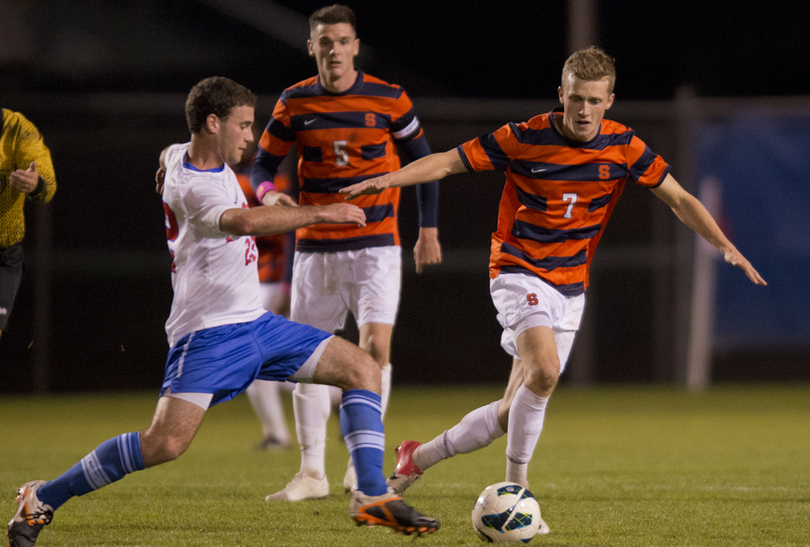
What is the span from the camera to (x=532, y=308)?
479cm

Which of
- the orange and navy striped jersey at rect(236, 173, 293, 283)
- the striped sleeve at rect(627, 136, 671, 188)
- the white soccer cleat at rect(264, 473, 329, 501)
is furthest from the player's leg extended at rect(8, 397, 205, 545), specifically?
the orange and navy striped jersey at rect(236, 173, 293, 283)

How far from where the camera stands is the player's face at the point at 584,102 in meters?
4.81

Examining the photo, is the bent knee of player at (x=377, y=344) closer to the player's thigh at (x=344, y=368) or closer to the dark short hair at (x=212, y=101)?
the player's thigh at (x=344, y=368)

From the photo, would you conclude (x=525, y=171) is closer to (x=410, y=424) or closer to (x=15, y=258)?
(x=15, y=258)

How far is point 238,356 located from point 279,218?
1.84 feet

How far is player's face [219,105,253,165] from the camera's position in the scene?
4.36 meters

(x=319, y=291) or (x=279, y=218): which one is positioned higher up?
(x=279, y=218)

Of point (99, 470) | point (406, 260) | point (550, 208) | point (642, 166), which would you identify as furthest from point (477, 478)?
point (406, 260)

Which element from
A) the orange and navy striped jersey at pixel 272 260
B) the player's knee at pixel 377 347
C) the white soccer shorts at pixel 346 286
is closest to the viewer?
the player's knee at pixel 377 347

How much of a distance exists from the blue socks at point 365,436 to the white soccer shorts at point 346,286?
1.43m

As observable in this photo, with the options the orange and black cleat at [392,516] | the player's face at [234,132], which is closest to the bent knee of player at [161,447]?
the orange and black cleat at [392,516]

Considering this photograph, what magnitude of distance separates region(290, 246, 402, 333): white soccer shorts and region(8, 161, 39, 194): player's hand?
4.72 feet

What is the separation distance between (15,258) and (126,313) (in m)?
6.58

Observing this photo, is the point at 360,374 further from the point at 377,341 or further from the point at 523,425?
the point at 377,341
